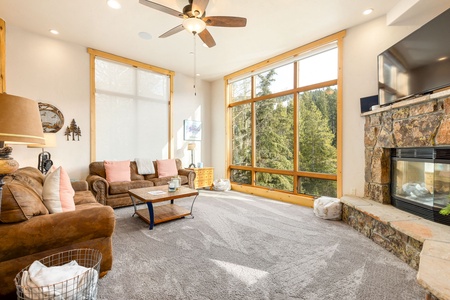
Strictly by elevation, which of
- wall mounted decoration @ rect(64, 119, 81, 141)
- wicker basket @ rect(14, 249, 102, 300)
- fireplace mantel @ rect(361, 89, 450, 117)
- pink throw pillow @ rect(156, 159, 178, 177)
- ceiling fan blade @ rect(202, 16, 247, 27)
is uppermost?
ceiling fan blade @ rect(202, 16, 247, 27)

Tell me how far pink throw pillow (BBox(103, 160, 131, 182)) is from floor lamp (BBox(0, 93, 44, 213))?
117 inches

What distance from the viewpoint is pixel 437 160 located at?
7.23 feet

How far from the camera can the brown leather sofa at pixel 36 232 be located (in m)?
1.41

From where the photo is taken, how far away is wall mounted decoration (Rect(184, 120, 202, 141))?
5766mm

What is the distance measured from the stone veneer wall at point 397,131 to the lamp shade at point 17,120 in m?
3.44

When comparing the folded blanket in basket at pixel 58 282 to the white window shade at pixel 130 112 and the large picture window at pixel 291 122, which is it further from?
the large picture window at pixel 291 122

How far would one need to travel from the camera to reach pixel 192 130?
589cm

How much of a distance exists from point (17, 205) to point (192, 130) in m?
4.58

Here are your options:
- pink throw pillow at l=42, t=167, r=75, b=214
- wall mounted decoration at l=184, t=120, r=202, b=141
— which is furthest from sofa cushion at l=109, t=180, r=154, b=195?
wall mounted decoration at l=184, t=120, r=202, b=141

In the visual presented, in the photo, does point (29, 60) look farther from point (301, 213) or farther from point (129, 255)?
point (301, 213)

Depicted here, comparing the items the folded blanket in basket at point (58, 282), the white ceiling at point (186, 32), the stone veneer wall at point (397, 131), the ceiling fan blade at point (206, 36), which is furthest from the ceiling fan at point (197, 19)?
the folded blanket in basket at point (58, 282)

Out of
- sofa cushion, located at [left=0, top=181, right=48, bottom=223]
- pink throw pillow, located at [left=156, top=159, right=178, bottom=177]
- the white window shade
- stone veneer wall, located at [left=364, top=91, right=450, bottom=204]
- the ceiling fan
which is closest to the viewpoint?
sofa cushion, located at [left=0, top=181, right=48, bottom=223]

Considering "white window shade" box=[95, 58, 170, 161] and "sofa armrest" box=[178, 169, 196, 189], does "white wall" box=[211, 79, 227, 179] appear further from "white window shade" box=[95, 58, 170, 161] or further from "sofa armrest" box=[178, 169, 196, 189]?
"white window shade" box=[95, 58, 170, 161]

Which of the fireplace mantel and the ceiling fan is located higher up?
the ceiling fan
